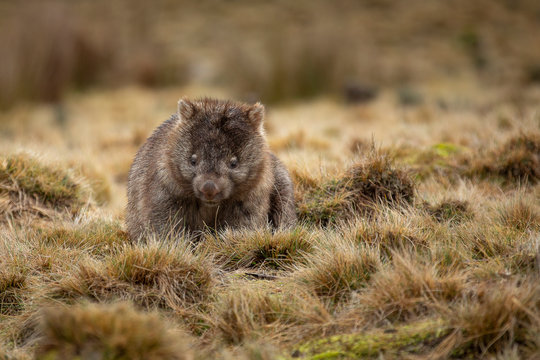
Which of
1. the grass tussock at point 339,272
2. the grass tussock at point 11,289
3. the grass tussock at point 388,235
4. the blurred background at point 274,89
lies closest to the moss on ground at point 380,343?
the grass tussock at point 339,272

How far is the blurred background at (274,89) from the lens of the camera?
7.44 metres

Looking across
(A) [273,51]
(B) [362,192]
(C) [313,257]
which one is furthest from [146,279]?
(A) [273,51]

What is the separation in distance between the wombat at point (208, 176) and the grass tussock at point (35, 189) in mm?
983

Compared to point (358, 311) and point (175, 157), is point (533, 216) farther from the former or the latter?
point (175, 157)

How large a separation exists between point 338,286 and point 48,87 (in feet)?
43.6

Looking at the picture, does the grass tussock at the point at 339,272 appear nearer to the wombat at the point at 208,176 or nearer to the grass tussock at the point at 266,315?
the grass tussock at the point at 266,315

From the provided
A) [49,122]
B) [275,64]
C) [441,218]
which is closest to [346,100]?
[275,64]

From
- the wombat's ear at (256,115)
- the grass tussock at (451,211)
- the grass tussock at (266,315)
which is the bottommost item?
the grass tussock at (266,315)

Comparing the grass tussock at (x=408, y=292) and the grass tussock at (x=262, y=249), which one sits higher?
the grass tussock at (x=408, y=292)

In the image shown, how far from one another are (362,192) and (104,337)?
2956 mm

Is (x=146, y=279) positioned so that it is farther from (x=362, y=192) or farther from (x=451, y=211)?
(x=451, y=211)

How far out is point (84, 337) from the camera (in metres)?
2.39

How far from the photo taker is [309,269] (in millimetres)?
3326

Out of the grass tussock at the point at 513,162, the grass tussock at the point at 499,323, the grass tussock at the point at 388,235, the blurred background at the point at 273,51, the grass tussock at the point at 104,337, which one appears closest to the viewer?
the grass tussock at the point at 104,337
